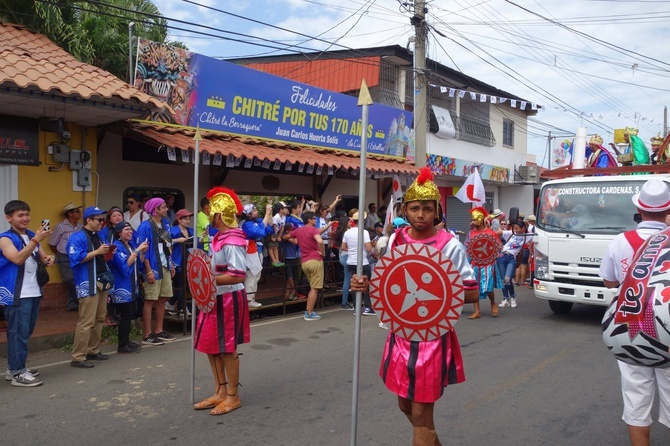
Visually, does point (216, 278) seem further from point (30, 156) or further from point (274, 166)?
point (274, 166)

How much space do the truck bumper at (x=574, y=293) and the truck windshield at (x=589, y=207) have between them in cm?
83

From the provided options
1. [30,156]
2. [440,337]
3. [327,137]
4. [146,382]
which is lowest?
[146,382]

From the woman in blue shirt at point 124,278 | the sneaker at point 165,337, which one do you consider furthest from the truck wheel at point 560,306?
the woman in blue shirt at point 124,278

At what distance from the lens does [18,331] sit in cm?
556

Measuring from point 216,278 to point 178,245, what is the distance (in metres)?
3.92

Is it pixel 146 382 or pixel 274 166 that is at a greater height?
pixel 274 166

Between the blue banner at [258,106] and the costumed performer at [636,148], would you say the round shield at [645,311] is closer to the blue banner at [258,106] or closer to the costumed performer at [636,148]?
the costumed performer at [636,148]

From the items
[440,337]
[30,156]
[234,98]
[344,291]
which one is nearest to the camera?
[440,337]

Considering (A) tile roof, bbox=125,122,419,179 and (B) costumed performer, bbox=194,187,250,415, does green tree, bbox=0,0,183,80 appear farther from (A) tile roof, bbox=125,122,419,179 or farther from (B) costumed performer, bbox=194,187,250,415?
(B) costumed performer, bbox=194,187,250,415

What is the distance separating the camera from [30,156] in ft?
26.0

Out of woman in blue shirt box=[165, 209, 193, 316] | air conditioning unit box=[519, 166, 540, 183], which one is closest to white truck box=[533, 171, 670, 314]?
woman in blue shirt box=[165, 209, 193, 316]

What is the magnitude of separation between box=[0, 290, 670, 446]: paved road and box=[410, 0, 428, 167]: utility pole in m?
7.14

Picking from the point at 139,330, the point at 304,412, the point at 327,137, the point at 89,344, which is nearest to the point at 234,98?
the point at 327,137

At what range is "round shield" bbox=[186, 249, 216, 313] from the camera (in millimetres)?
4586
